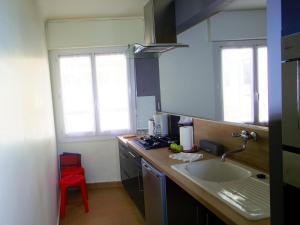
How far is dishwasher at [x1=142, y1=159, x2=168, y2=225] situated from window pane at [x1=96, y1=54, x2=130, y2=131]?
1.87 metres

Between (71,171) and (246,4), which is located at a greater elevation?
(246,4)

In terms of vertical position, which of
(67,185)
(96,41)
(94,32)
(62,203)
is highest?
(94,32)

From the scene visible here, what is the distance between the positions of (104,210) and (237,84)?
2296 millimetres

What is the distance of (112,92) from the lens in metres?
4.47

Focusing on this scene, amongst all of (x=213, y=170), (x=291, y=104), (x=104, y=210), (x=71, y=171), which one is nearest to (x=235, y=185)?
(x=213, y=170)

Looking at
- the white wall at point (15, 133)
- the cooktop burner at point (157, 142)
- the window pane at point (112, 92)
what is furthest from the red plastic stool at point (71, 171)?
the white wall at point (15, 133)

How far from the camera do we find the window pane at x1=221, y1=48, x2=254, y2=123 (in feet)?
8.05

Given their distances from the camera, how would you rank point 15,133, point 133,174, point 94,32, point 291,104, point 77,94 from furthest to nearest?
point 77,94 < point 94,32 < point 133,174 < point 15,133 < point 291,104

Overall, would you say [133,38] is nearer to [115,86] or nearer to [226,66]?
[115,86]

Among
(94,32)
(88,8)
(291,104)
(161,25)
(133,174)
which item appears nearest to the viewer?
(291,104)

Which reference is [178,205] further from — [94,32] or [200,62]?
[94,32]

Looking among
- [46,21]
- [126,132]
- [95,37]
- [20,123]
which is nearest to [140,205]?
[126,132]

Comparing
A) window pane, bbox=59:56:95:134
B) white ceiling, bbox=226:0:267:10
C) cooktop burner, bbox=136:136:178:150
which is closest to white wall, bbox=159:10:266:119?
white ceiling, bbox=226:0:267:10

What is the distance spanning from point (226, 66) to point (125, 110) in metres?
2.13
